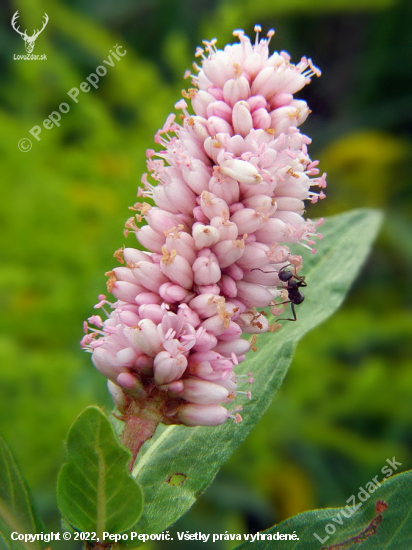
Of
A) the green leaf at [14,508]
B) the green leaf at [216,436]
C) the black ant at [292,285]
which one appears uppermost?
the black ant at [292,285]

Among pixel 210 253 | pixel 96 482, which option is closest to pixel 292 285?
pixel 210 253

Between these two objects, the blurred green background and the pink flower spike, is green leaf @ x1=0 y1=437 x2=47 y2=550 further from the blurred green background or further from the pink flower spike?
the blurred green background

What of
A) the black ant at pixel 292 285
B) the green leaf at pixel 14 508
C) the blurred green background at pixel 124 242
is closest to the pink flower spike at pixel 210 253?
the black ant at pixel 292 285

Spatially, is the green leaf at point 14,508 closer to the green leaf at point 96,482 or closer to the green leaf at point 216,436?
the green leaf at point 96,482

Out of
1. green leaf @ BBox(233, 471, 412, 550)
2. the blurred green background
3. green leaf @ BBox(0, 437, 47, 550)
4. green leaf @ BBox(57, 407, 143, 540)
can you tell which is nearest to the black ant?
green leaf @ BBox(233, 471, 412, 550)

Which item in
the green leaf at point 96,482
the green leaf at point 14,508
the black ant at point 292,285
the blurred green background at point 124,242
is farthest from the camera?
the blurred green background at point 124,242
